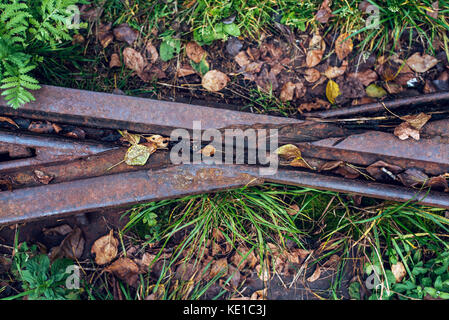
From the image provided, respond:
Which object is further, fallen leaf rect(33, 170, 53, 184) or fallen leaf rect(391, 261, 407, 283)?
fallen leaf rect(391, 261, 407, 283)

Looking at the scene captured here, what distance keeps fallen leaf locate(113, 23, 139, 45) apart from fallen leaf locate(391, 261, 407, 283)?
228 centimetres

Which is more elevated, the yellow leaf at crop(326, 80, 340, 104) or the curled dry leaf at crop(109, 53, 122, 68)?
the curled dry leaf at crop(109, 53, 122, 68)

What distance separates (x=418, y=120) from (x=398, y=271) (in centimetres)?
97

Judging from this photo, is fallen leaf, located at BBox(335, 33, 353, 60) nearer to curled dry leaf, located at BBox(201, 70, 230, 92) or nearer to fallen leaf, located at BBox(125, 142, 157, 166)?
curled dry leaf, located at BBox(201, 70, 230, 92)

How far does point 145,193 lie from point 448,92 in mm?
1825

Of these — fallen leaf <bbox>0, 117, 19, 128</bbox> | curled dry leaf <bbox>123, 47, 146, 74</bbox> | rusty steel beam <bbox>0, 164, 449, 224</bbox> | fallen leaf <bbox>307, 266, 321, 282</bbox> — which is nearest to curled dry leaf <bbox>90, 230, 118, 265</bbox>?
rusty steel beam <bbox>0, 164, 449, 224</bbox>

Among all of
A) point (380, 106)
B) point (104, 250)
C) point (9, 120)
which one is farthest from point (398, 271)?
point (9, 120)

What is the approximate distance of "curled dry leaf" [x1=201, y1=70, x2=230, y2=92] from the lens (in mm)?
2238

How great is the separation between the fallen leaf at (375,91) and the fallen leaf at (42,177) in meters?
2.03

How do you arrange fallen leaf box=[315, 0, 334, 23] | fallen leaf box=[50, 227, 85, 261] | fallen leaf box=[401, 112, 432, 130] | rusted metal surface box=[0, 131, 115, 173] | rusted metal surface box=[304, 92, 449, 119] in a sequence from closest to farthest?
rusted metal surface box=[0, 131, 115, 173], fallen leaf box=[401, 112, 432, 130], rusted metal surface box=[304, 92, 449, 119], fallen leaf box=[50, 227, 85, 261], fallen leaf box=[315, 0, 334, 23]

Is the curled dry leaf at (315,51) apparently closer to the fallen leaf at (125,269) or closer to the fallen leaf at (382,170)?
the fallen leaf at (382,170)
